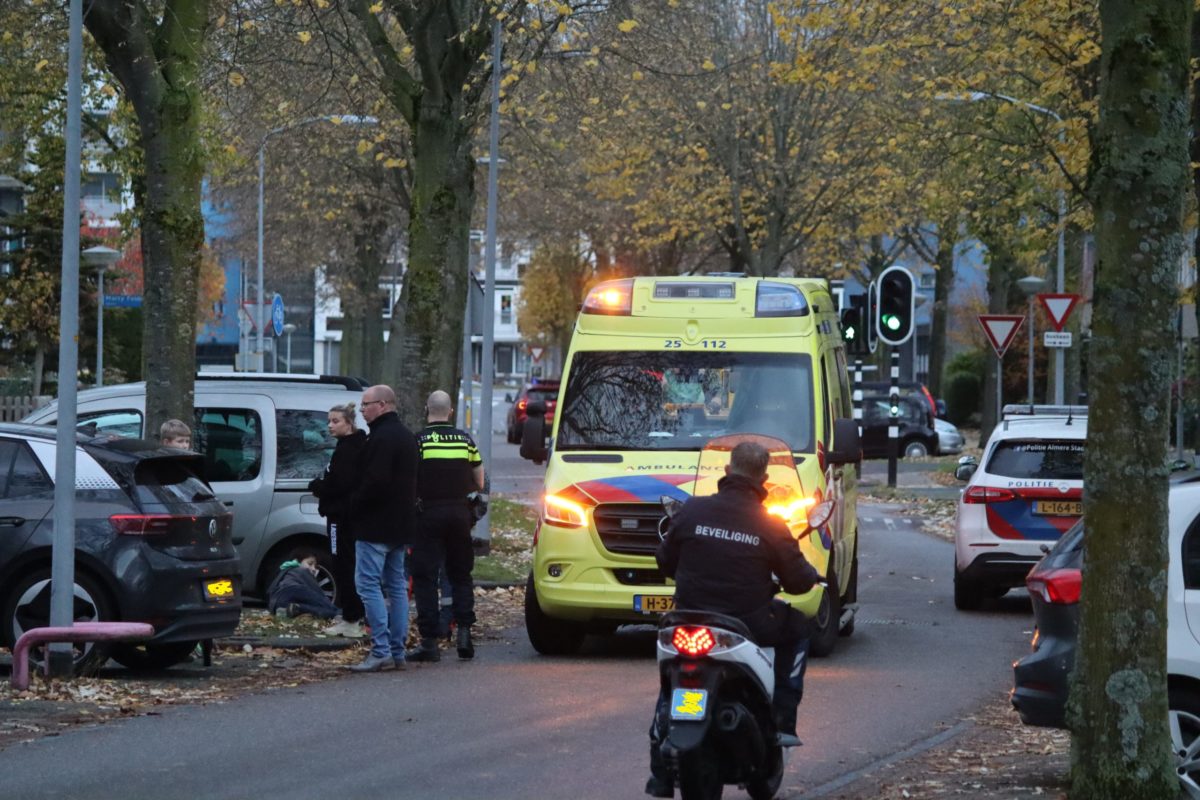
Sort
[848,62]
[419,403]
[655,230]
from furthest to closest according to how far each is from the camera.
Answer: [655,230] → [848,62] → [419,403]

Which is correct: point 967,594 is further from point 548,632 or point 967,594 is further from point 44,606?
point 44,606

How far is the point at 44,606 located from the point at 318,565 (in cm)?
413

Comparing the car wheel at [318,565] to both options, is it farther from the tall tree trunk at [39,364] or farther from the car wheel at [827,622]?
the tall tree trunk at [39,364]

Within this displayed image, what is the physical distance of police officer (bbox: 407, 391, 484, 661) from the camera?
13.9 meters

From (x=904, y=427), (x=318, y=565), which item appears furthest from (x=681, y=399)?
(x=904, y=427)

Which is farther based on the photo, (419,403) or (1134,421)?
(419,403)

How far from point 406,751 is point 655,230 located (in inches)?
1526

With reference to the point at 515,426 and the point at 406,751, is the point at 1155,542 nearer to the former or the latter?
the point at 406,751

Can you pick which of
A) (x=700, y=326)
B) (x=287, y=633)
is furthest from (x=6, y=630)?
(x=700, y=326)

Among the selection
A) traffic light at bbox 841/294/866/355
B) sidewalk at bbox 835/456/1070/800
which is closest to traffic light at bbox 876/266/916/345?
traffic light at bbox 841/294/866/355

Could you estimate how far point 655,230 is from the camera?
158 ft

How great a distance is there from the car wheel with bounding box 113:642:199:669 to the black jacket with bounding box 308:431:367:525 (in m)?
1.56

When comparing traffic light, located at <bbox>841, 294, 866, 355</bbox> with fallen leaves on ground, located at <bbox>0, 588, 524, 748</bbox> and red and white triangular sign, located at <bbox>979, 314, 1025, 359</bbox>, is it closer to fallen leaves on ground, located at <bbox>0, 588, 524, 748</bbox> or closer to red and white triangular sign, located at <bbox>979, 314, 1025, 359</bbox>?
red and white triangular sign, located at <bbox>979, 314, 1025, 359</bbox>

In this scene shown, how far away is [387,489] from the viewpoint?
13.3m
